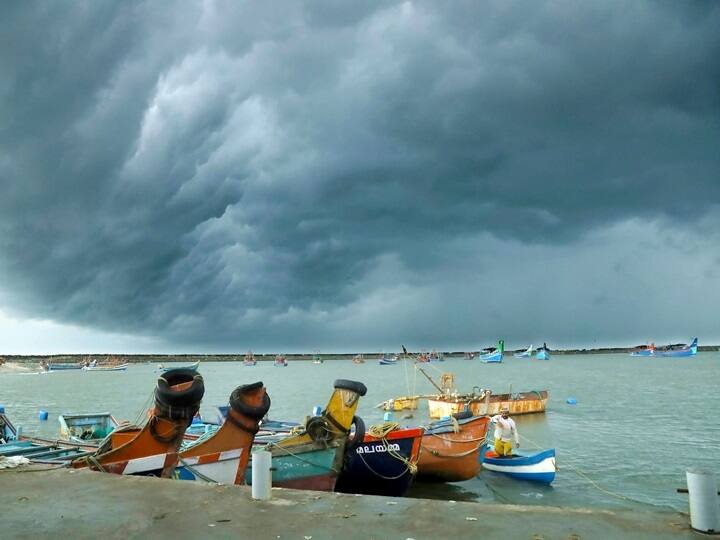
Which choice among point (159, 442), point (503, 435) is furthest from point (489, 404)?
point (159, 442)

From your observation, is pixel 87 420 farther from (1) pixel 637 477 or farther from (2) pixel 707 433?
(2) pixel 707 433

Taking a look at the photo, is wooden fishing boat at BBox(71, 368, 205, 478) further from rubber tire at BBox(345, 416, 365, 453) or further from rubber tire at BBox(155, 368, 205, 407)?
rubber tire at BBox(345, 416, 365, 453)

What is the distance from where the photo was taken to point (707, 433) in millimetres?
→ 30500

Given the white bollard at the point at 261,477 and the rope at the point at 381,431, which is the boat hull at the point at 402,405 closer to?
the rope at the point at 381,431

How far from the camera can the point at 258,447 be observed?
1625 cm

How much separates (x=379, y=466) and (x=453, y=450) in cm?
371

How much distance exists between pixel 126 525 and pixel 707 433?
34.1 meters

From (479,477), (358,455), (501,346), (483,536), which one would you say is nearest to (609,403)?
(479,477)

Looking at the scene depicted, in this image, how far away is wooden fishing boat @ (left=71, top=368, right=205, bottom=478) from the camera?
35.6ft

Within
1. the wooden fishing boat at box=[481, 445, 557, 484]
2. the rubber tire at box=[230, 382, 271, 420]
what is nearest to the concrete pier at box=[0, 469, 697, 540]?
the rubber tire at box=[230, 382, 271, 420]

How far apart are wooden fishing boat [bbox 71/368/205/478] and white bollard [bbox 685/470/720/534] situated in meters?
9.11

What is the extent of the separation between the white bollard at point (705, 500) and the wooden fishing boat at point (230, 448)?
28.0ft

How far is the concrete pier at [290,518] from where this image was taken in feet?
19.5

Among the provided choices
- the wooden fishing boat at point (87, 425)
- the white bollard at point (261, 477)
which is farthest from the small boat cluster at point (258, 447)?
the wooden fishing boat at point (87, 425)
